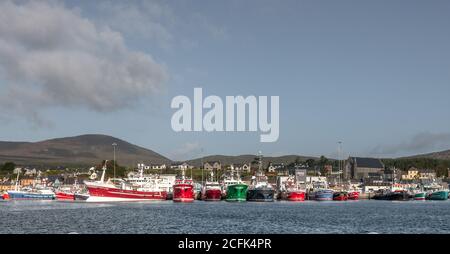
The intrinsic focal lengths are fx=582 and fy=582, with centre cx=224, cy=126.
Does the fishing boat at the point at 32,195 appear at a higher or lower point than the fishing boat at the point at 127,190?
lower

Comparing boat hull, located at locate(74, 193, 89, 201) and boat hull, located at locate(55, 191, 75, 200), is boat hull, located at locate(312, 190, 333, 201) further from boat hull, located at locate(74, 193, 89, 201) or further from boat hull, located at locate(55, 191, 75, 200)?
boat hull, located at locate(55, 191, 75, 200)

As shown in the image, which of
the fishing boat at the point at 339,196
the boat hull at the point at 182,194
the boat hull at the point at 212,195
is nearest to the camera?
the boat hull at the point at 182,194

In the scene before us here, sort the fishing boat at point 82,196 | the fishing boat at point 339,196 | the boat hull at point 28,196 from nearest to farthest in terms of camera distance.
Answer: the fishing boat at point 82,196 → the fishing boat at point 339,196 → the boat hull at point 28,196

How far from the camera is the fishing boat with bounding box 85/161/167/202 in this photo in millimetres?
143500

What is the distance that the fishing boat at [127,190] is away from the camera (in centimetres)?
14350

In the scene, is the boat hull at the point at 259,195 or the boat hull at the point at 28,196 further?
the boat hull at the point at 28,196

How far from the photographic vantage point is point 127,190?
149500mm

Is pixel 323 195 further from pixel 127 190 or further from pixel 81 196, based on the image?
pixel 81 196

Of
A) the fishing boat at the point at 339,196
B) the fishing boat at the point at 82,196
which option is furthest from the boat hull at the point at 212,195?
the fishing boat at the point at 339,196

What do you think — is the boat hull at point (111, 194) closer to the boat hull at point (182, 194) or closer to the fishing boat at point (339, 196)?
the boat hull at point (182, 194)
